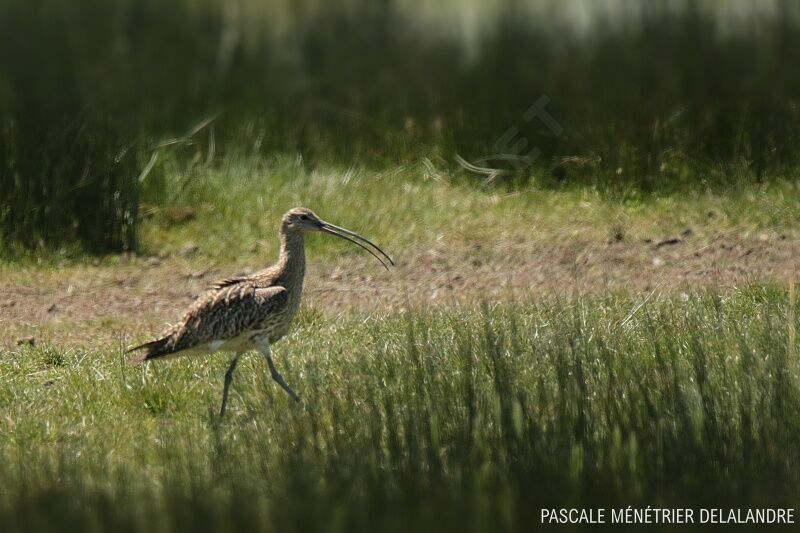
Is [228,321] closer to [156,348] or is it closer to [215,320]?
[215,320]

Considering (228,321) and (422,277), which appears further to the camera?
(422,277)

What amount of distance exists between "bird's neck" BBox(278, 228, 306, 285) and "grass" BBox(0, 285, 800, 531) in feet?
1.92

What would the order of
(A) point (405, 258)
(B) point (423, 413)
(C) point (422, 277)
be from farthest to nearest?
(A) point (405, 258), (C) point (422, 277), (B) point (423, 413)

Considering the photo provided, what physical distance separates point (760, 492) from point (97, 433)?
2873 millimetres

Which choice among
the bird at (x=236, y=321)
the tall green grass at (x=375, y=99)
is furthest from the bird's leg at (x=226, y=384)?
the tall green grass at (x=375, y=99)

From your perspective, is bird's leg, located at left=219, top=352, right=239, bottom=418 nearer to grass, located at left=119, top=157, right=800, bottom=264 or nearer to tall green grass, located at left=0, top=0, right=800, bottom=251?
grass, located at left=119, top=157, right=800, bottom=264

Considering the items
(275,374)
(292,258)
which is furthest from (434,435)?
(292,258)

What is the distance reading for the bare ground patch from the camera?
914 centimetres

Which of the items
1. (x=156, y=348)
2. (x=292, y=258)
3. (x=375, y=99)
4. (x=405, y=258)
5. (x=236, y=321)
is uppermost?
(x=292, y=258)

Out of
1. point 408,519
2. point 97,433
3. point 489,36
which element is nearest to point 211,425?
point 97,433

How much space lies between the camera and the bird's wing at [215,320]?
706 centimetres

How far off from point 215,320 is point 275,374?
0.42 meters

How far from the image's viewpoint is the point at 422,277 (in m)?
10.1

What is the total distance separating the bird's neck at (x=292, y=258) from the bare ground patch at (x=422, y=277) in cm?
126
